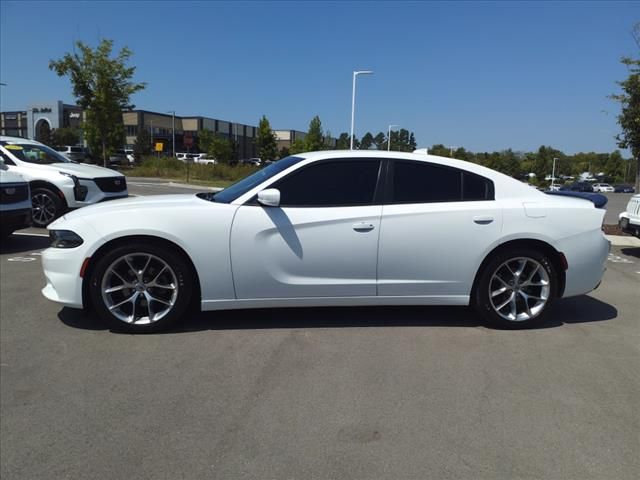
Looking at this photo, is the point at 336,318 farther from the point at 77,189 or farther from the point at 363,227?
the point at 77,189

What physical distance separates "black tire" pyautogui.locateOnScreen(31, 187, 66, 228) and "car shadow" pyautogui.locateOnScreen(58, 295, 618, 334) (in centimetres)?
542

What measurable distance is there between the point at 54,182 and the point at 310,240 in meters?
7.31

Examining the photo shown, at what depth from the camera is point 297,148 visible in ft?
178

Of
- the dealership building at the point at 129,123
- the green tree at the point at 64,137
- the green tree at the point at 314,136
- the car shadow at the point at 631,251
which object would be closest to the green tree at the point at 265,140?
the green tree at the point at 314,136

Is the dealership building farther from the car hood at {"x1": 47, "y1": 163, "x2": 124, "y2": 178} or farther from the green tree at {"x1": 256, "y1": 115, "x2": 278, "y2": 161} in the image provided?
the car hood at {"x1": 47, "y1": 163, "x2": 124, "y2": 178}

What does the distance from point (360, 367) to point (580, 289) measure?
2.36 meters

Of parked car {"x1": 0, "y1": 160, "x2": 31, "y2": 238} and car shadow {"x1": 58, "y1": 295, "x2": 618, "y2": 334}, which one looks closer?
car shadow {"x1": 58, "y1": 295, "x2": 618, "y2": 334}

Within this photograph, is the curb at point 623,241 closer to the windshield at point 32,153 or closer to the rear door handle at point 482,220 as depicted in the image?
the rear door handle at point 482,220

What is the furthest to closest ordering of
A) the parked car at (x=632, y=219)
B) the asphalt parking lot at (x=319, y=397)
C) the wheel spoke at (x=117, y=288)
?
the parked car at (x=632, y=219), the wheel spoke at (x=117, y=288), the asphalt parking lot at (x=319, y=397)

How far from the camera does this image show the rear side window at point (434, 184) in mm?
4457

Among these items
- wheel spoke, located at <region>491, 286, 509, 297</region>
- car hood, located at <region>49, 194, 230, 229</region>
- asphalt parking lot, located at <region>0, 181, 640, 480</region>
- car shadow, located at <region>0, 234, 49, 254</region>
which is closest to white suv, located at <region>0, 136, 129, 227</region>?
car shadow, located at <region>0, 234, 49, 254</region>

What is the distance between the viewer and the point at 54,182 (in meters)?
9.53

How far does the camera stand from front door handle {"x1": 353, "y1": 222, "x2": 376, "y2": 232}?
426 cm

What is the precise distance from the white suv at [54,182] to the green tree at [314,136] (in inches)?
1543
